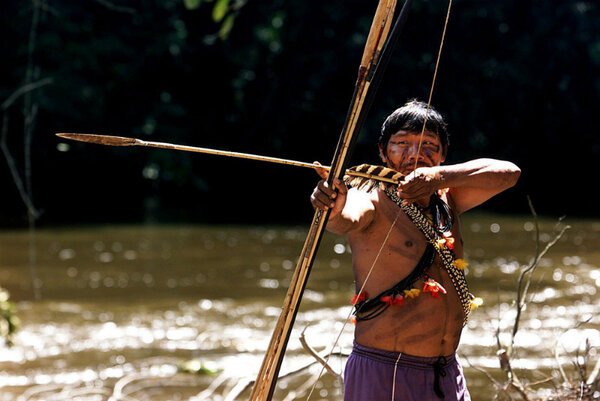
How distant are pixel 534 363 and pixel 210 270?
4.63 meters

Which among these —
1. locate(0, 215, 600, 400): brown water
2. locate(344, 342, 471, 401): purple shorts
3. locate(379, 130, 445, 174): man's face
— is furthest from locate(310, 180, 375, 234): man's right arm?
locate(0, 215, 600, 400): brown water

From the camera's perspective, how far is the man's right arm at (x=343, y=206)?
199 centimetres

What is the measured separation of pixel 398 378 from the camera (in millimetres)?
2242

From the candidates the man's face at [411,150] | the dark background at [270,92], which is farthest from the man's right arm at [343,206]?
the dark background at [270,92]

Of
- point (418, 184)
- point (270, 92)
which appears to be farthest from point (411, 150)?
point (270, 92)

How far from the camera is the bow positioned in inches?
78.5

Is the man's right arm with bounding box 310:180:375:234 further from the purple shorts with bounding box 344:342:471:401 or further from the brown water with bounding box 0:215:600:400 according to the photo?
the brown water with bounding box 0:215:600:400

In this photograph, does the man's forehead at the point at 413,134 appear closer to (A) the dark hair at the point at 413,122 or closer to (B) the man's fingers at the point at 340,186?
(A) the dark hair at the point at 413,122

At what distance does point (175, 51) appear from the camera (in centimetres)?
1666

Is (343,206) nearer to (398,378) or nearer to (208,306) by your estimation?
(398,378)

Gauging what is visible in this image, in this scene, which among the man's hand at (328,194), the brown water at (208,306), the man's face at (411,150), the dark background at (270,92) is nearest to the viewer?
the man's hand at (328,194)

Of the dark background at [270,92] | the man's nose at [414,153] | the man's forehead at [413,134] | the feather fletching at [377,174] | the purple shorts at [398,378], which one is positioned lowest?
the purple shorts at [398,378]

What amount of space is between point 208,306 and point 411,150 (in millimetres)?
5407

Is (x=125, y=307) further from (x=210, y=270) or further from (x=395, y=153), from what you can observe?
(x=395, y=153)
